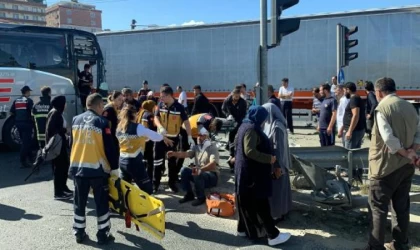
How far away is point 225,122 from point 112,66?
38.1 feet

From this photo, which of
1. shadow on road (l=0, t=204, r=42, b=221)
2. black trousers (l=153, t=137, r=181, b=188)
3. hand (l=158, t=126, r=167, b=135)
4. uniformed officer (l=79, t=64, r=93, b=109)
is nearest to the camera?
shadow on road (l=0, t=204, r=42, b=221)

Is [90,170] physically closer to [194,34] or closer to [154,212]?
[154,212]

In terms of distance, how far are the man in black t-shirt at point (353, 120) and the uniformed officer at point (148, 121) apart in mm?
A: 3542

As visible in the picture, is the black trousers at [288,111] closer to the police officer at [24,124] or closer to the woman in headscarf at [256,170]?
the police officer at [24,124]

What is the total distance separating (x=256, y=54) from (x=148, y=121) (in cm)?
663

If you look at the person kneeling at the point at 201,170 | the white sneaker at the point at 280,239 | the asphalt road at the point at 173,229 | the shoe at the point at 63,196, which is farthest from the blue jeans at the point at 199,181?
the shoe at the point at 63,196

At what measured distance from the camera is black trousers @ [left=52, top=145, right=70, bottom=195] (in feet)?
21.0

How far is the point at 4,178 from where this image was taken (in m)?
7.97

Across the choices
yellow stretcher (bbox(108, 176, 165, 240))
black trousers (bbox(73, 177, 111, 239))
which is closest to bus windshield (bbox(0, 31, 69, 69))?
black trousers (bbox(73, 177, 111, 239))

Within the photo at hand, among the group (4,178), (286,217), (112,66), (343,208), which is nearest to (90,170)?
(286,217)

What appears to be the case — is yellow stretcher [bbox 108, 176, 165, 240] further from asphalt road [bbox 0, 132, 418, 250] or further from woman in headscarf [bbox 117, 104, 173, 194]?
woman in headscarf [bbox 117, 104, 173, 194]

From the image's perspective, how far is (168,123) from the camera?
6520 millimetres

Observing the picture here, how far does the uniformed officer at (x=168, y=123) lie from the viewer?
6406mm

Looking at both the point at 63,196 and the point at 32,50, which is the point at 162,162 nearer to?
the point at 63,196
